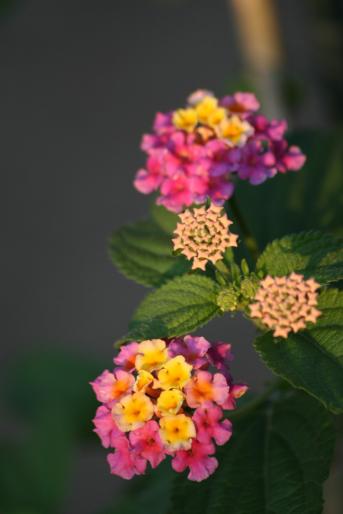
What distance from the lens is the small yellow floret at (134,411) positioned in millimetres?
1027

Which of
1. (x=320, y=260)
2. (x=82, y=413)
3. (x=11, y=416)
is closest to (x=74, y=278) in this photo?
(x=11, y=416)

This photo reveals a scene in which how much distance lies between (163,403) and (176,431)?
0.04m

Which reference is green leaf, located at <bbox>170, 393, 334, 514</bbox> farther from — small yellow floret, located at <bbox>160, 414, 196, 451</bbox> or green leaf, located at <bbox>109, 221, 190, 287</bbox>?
green leaf, located at <bbox>109, 221, 190, 287</bbox>

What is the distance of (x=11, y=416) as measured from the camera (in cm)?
334

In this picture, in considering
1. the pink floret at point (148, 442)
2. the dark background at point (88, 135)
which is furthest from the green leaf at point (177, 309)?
the dark background at point (88, 135)

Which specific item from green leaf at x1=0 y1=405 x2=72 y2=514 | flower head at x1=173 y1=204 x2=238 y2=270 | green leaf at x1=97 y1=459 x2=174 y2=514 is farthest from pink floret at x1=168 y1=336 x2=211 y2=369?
green leaf at x1=0 y1=405 x2=72 y2=514

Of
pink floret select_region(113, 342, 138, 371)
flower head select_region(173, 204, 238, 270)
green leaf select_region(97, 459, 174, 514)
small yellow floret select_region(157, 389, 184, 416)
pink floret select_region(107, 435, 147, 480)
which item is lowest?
green leaf select_region(97, 459, 174, 514)

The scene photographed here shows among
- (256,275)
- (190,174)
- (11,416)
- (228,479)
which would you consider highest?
(190,174)

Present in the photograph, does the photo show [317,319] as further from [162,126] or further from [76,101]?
[76,101]

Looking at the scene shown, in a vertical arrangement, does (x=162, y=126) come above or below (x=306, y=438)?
above

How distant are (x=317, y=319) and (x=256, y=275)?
104 mm

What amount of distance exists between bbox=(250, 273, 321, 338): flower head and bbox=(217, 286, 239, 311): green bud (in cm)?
5

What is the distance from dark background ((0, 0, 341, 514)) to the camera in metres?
3.43

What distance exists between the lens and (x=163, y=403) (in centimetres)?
103
